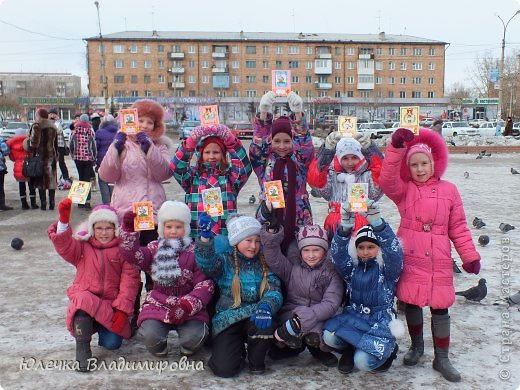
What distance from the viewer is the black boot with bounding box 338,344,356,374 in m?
3.55

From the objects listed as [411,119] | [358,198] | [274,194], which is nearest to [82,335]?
[274,194]

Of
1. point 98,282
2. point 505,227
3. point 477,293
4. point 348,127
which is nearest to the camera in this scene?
point 98,282

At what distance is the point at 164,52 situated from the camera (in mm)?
67000

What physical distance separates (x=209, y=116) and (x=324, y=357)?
206cm

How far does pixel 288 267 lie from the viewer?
3838 millimetres

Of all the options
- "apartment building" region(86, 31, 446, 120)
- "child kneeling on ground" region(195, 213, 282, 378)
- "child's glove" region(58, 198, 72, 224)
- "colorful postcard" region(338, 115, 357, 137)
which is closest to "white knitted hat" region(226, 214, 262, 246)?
"child kneeling on ground" region(195, 213, 282, 378)

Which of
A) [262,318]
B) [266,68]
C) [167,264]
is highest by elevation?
[266,68]

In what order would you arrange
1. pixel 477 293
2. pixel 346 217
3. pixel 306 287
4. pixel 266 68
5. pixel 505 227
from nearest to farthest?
pixel 346 217
pixel 306 287
pixel 477 293
pixel 505 227
pixel 266 68

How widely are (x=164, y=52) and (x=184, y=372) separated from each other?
67246 mm

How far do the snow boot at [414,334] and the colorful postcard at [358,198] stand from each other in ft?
2.90

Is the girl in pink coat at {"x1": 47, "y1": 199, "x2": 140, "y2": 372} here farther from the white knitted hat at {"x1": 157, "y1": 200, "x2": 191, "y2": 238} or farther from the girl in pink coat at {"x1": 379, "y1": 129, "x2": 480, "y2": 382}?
the girl in pink coat at {"x1": 379, "y1": 129, "x2": 480, "y2": 382}

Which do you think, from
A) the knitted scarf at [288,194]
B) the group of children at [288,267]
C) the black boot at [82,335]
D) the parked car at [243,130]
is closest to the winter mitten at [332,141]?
the group of children at [288,267]

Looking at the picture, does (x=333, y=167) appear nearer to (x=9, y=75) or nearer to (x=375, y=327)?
(x=375, y=327)

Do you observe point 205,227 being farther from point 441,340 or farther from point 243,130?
point 243,130
